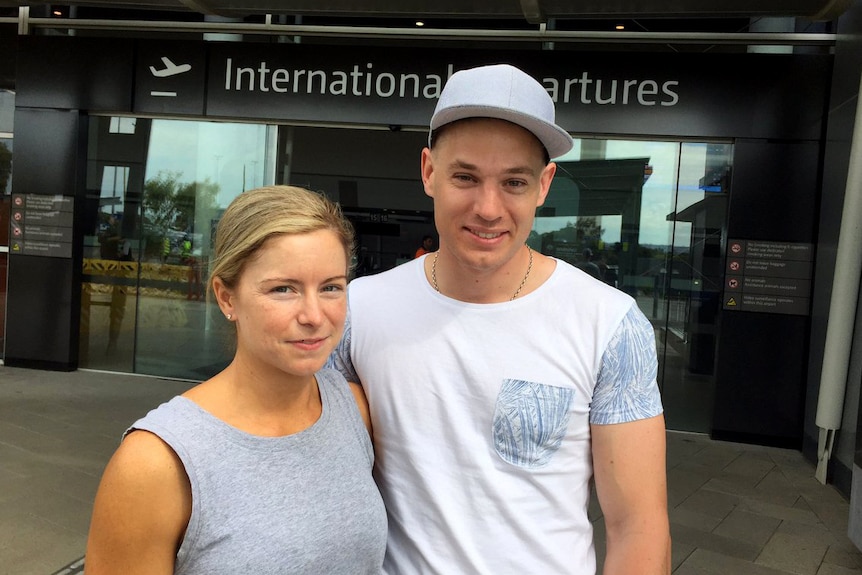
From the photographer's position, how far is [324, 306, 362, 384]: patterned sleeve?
5.09 feet

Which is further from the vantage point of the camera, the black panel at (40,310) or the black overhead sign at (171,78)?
the black panel at (40,310)

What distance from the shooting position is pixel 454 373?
4.60 feet

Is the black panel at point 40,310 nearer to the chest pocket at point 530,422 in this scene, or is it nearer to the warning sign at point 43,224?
the warning sign at point 43,224

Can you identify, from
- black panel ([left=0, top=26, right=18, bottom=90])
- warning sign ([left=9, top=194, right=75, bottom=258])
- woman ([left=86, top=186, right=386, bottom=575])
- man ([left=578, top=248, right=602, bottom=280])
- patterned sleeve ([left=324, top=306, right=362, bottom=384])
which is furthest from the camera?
black panel ([left=0, top=26, right=18, bottom=90])

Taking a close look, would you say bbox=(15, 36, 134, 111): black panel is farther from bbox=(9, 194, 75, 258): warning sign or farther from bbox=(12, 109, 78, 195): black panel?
bbox=(9, 194, 75, 258): warning sign

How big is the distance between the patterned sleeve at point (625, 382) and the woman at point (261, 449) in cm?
48

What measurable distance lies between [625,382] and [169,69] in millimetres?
7205

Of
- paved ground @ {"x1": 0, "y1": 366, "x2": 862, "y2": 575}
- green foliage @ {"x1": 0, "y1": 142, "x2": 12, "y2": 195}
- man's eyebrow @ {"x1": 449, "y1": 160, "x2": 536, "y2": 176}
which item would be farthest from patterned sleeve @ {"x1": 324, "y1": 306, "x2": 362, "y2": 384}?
green foliage @ {"x1": 0, "y1": 142, "x2": 12, "y2": 195}

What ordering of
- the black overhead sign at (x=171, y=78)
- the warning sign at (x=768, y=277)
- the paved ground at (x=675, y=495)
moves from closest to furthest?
the paved ground at (x=675, y=495), the warning sign at (x=768, y=277), the black overhead sign at (x=171, y=78)

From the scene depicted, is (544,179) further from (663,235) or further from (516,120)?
(663,235)

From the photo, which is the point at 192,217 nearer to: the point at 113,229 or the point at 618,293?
the point at 113,229

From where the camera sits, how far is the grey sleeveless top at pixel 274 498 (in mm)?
1157

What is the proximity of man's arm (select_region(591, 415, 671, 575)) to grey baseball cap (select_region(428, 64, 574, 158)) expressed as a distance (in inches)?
22.7

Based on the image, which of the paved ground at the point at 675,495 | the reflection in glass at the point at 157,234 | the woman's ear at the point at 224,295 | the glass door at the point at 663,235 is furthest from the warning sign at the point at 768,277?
the woman's ear at the point at 224,295
